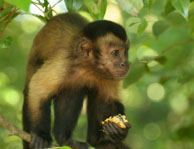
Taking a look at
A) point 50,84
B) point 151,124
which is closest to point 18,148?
point 50,84

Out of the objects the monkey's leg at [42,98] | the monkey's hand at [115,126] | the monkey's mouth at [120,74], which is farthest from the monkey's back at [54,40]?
the monkey's hand at [115,126]

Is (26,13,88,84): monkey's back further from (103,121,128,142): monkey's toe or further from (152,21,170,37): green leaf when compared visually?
(103,121,128,142): monkey's toe

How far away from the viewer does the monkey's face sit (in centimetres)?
448

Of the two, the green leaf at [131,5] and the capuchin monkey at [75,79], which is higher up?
the green leaf at [131,5]

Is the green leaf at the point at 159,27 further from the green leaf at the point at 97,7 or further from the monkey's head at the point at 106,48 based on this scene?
the green leaf at the point at 97,7

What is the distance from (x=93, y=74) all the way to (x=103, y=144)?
3.33 ft

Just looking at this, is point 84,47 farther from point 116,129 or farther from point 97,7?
point 97,7

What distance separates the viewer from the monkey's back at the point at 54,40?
4.88 metres

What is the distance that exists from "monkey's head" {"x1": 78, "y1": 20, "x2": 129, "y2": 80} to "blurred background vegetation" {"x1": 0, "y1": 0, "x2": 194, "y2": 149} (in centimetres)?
23

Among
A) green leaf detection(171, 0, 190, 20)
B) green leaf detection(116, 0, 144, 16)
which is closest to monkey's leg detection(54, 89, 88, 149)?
green leaf detection(116, 0, 144, 16)

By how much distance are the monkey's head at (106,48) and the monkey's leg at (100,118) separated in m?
0.48

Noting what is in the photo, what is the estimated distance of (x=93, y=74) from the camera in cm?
500

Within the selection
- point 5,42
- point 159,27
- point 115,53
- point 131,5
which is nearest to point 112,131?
point 115,53

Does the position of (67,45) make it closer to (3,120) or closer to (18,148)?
(3,120)
